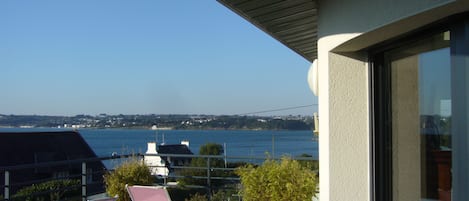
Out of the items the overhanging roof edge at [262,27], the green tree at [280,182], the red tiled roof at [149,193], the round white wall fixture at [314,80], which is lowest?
the red tiled roof at [149,193]

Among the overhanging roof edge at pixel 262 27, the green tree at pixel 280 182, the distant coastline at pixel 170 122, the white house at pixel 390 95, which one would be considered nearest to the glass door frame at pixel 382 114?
the white house at pixel 390 95

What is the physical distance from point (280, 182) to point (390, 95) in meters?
1.94

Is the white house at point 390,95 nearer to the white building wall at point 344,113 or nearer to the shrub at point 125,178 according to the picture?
the white building wall at point 344,113

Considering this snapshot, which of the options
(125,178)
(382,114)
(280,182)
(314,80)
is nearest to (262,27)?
(314,80)

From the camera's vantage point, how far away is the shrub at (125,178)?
21.2 ft

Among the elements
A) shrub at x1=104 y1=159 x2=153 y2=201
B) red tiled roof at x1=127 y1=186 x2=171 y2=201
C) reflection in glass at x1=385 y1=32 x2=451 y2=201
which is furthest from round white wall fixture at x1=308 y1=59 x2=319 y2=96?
shrub at x1=104 y1=159 x2=153 y2=201

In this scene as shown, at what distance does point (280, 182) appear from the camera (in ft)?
16.2

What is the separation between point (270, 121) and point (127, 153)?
570 cm

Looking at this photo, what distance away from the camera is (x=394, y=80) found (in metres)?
3.21

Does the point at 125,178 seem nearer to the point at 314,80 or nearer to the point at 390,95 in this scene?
the point at 314,80

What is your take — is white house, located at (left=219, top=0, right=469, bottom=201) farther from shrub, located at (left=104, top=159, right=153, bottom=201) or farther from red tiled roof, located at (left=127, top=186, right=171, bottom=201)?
shrub, located at (left=104, top=159, right=153, bottom=201)

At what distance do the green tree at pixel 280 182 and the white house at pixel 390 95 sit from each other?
1.19 m

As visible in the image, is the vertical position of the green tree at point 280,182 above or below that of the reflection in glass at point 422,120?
below

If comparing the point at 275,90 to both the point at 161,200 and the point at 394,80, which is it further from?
the point at 394,80
